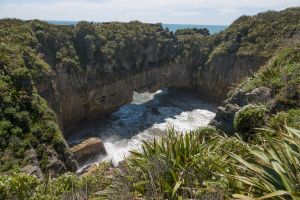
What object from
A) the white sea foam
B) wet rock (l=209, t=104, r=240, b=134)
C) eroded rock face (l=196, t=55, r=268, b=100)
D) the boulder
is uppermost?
wet rock (l=209, t=104, r=240, b=134)

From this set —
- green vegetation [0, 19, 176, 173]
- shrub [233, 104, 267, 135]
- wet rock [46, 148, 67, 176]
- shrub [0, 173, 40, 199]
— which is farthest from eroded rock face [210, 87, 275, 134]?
green vegetation [0, 19, 176, 173]

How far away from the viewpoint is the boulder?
34.5m

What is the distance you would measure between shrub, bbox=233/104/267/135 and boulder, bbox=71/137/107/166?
2059cm

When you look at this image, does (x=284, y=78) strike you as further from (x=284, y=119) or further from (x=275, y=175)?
(x=275, y=175)

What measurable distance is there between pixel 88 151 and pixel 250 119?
22251 millimetres

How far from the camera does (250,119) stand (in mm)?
16234

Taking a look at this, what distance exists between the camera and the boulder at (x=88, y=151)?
34.5 meters

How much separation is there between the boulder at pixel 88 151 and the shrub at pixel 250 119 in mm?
20590

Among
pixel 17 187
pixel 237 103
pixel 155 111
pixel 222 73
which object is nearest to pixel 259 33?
A: pixel 222 73

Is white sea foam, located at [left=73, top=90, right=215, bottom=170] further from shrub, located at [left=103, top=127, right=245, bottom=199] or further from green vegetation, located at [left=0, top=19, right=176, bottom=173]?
shrub, located at [left=103, top=127, right=245, bottom=199]

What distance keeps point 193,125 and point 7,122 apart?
28.4m

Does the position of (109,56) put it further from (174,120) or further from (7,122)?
(7,122)

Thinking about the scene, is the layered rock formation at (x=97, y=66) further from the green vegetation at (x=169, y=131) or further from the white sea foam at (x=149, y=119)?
the white sea foam at (x=149, y=119)

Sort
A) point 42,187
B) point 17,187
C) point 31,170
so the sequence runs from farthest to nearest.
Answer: point 31,170
point 42,187
point 17,187
